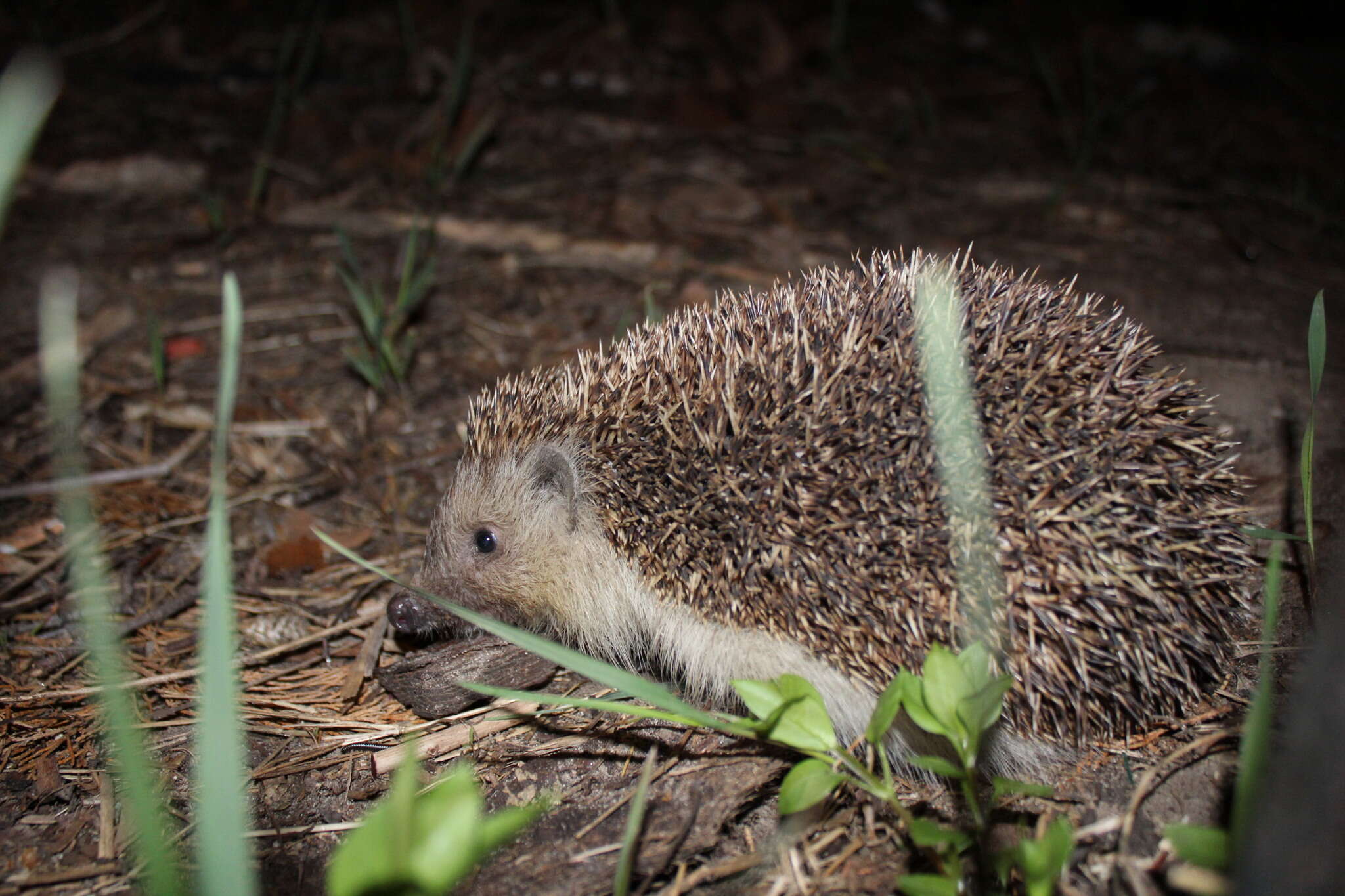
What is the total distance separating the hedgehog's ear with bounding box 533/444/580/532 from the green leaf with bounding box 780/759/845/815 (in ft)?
4.34

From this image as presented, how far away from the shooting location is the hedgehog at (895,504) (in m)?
2.33

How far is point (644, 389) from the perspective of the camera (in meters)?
2.90

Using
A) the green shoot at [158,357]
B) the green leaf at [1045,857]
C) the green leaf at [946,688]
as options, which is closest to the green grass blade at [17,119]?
the green leaf at [946,688]

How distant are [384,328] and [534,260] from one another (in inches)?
50.5

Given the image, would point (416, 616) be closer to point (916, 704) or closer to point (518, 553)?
point (518, 553)

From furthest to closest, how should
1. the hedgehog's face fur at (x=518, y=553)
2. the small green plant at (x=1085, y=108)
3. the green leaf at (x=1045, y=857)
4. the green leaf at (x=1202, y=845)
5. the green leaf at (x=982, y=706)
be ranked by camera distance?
the small green plant at (x=1085, y=108)
the hedgehog's face fur at (x=518, y=553)
the green leaf at (x=982, y=706)
the green leaf at (x=1045, y=857)
the green leaf at (x=1202, y=845)

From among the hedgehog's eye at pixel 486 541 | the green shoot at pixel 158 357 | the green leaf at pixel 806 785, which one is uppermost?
the green shoot at pixel 158 357

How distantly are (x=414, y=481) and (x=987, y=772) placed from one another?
2.57 meters

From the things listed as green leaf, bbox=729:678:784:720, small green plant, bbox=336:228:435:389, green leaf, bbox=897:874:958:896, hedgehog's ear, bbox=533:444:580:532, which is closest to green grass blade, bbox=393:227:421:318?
small green plant, bbox=336:228:435:389

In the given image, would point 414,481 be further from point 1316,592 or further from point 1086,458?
point 1316,592

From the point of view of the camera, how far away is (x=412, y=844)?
145cm

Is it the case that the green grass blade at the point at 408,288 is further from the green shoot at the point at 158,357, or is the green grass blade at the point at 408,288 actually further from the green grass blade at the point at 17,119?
the green grass blade at the point at 17,119

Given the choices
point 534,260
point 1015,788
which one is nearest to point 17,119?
point 1015,788

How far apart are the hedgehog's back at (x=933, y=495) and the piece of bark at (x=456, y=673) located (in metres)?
0.50
